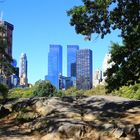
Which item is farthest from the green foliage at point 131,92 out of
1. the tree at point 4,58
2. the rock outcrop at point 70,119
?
the rock outcrop at point 70,119

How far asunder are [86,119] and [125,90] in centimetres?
5747

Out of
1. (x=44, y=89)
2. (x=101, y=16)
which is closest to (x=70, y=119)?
(x=101, y=16)

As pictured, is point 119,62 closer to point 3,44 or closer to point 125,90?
point 3,44

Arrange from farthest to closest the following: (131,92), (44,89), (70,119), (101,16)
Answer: (44,89) < (131,92) < (101,16) < (70,119)

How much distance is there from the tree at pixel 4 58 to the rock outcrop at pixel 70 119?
3096mm

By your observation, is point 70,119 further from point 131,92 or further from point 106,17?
point 131,92

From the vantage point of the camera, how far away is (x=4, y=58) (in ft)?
83.6

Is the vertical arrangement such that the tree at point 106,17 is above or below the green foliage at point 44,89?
above

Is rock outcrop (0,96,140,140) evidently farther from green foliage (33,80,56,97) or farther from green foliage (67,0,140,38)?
green foliage (33,80,56,97)

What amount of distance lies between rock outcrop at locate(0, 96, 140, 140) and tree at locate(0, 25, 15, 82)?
3096 mm

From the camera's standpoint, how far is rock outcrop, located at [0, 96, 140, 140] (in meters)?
17.1

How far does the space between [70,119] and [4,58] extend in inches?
332

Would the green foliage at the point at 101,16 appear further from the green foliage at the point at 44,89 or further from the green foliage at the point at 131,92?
the green foliage at the point at 44,89

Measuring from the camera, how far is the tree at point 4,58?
24578 mm
